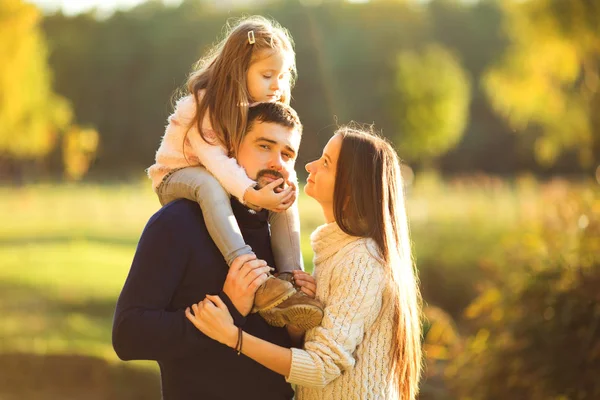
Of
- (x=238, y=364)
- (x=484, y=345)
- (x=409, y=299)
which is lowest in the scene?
(x=484, y=345)

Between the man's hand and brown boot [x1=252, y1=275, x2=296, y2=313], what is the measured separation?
0.05 ft

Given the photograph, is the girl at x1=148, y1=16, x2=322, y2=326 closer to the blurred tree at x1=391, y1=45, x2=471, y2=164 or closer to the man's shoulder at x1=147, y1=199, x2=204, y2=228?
the man's shoulder at x1=147, y1=199, x2=204, y2=228

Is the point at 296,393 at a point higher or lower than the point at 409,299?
lower

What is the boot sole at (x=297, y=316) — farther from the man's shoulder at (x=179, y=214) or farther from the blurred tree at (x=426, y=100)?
the blurred tree at (x=426, y=100)

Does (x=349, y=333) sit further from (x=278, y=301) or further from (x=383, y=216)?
(x=383, y=216)

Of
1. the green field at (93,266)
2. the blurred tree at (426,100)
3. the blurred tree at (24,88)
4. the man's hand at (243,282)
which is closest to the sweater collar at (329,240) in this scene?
the man's hand at (243,282)

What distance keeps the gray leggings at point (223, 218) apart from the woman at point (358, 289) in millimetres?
104

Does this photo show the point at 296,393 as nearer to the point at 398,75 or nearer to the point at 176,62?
the point at 398,75

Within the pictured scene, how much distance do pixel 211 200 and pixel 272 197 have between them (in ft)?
0.59

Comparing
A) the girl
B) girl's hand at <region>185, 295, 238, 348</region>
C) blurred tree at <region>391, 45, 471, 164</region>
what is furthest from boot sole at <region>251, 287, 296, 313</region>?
blurred tree at <region>391, 45, 471, 164</region>

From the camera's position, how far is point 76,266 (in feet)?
37.2

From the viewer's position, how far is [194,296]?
7.25ft

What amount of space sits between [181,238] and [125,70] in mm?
31545

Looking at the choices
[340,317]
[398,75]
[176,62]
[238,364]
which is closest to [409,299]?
[340,317]
